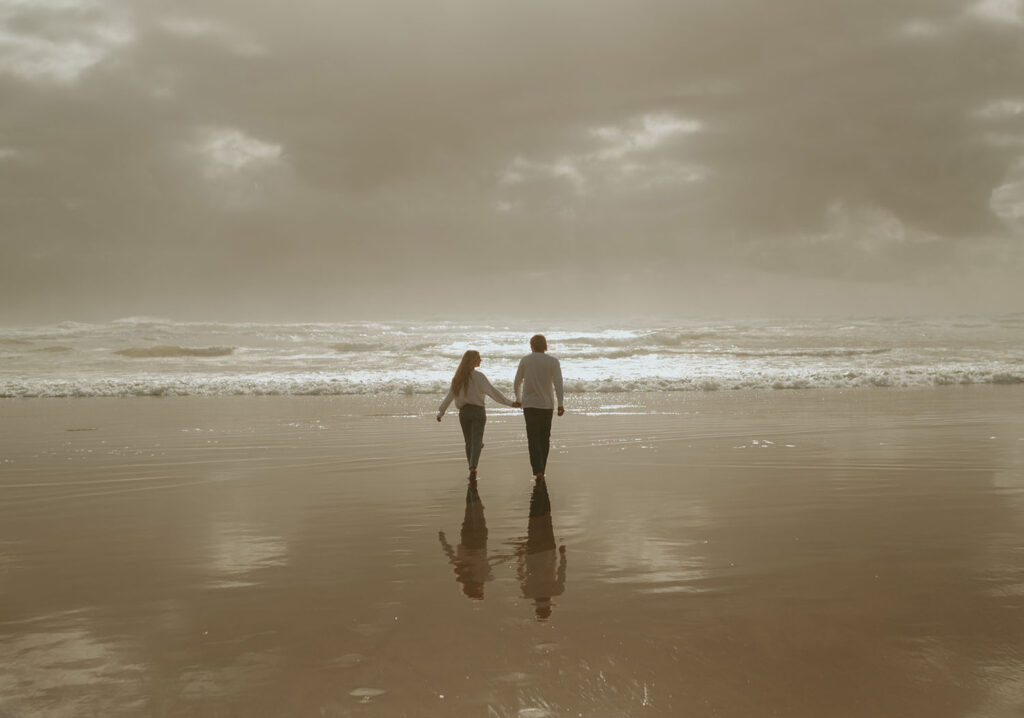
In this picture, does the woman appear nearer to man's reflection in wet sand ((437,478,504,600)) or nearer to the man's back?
the man's back

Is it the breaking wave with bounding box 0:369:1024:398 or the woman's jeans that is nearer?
the woman's jeans

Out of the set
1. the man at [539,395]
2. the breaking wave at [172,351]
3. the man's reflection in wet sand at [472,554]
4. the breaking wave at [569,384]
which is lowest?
the man's reflection in wet sand at [472,554]

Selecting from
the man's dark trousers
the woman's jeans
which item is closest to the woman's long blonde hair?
the woman's jeans

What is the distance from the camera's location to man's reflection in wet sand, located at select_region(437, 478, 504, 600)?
5648 mm

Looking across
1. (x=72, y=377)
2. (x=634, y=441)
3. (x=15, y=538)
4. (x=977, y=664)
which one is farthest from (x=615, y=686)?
(x=72, y=377)

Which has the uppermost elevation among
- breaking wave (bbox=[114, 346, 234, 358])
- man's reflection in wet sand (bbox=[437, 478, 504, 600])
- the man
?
breaking wave (bbox=[114, 346, 234, 358])

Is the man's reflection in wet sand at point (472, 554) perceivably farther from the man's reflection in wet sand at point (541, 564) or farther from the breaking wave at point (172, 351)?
the breaking wave at point (172, 351)

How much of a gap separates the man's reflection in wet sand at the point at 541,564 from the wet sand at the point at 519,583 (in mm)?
31

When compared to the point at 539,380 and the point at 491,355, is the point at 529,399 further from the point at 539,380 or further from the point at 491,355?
the point at 491,355

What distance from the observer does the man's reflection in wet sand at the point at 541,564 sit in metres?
5.30

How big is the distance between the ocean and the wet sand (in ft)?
45.2

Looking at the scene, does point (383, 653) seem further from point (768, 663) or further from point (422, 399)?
point (422, 399)

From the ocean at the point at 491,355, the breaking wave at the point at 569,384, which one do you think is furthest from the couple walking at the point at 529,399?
the ocean at the point at 491,355

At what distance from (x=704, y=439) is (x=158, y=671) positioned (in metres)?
10.6
